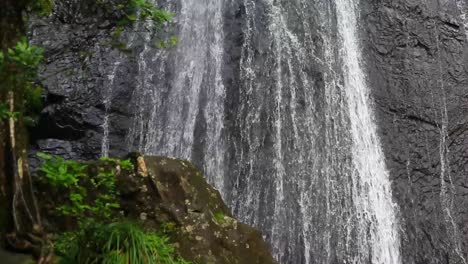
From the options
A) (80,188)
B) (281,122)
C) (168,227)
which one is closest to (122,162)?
(80,188)

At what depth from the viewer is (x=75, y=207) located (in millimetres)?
4684

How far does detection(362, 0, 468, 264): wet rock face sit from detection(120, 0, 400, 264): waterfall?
15.2 inches

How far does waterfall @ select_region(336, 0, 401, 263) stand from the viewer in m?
9.99

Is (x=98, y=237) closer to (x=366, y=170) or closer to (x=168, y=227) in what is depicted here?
(x=168, y=227)

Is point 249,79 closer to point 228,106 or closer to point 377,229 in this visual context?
point 228,106

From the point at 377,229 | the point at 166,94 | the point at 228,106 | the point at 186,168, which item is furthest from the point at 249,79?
the point at 186,168

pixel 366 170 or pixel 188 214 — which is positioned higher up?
pixel 366 170

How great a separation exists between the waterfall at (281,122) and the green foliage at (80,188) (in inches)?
195

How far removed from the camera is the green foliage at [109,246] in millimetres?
4062

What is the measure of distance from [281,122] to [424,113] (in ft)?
10.8

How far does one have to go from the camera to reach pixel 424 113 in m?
11.7

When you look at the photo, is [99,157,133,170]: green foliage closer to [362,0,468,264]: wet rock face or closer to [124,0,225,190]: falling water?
[124,0,225,190]: falling water

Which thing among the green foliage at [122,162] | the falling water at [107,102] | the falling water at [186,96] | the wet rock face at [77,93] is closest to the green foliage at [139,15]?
the green foliage at [122,162]

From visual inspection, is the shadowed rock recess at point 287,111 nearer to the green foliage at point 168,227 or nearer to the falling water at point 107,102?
the falling water at point 107,102
